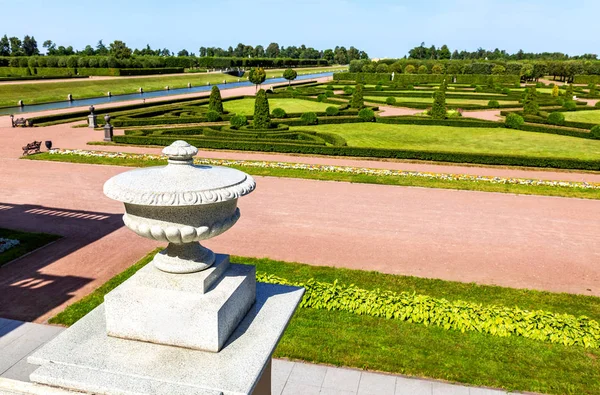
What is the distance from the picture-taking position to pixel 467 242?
44.6 feet

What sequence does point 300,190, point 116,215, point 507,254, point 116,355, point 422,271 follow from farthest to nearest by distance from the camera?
point 300,190
point 116,215
point 507,254
point 422,271
point 116,355

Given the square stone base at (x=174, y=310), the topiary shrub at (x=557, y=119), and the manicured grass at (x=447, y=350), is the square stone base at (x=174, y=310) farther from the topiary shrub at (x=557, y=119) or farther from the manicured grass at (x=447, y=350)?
the topiary shrub at (x=557, y=119)

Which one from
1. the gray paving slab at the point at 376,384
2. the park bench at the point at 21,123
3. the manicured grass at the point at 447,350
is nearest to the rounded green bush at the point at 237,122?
the park bench at the point at 21,123

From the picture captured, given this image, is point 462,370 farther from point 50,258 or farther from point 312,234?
point 50,258

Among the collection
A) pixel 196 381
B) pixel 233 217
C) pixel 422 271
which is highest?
pixel 233 217

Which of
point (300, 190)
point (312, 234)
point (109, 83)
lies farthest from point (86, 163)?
point (109, 83)

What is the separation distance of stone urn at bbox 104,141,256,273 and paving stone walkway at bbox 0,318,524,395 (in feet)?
13.1

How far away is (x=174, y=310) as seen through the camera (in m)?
3.82

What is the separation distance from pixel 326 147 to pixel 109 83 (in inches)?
2074

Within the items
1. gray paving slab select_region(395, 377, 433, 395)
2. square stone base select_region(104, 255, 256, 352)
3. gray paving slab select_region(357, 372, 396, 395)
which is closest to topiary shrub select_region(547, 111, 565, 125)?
gray paving slab select_region(395, 377, 433, 395)

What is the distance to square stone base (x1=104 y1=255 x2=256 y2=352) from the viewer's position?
3.81m

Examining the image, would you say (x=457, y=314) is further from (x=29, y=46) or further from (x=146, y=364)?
(x=29, y=46)

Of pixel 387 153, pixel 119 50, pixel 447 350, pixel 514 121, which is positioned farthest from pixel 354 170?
pixel 119 50

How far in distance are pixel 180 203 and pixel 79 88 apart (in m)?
65.9
